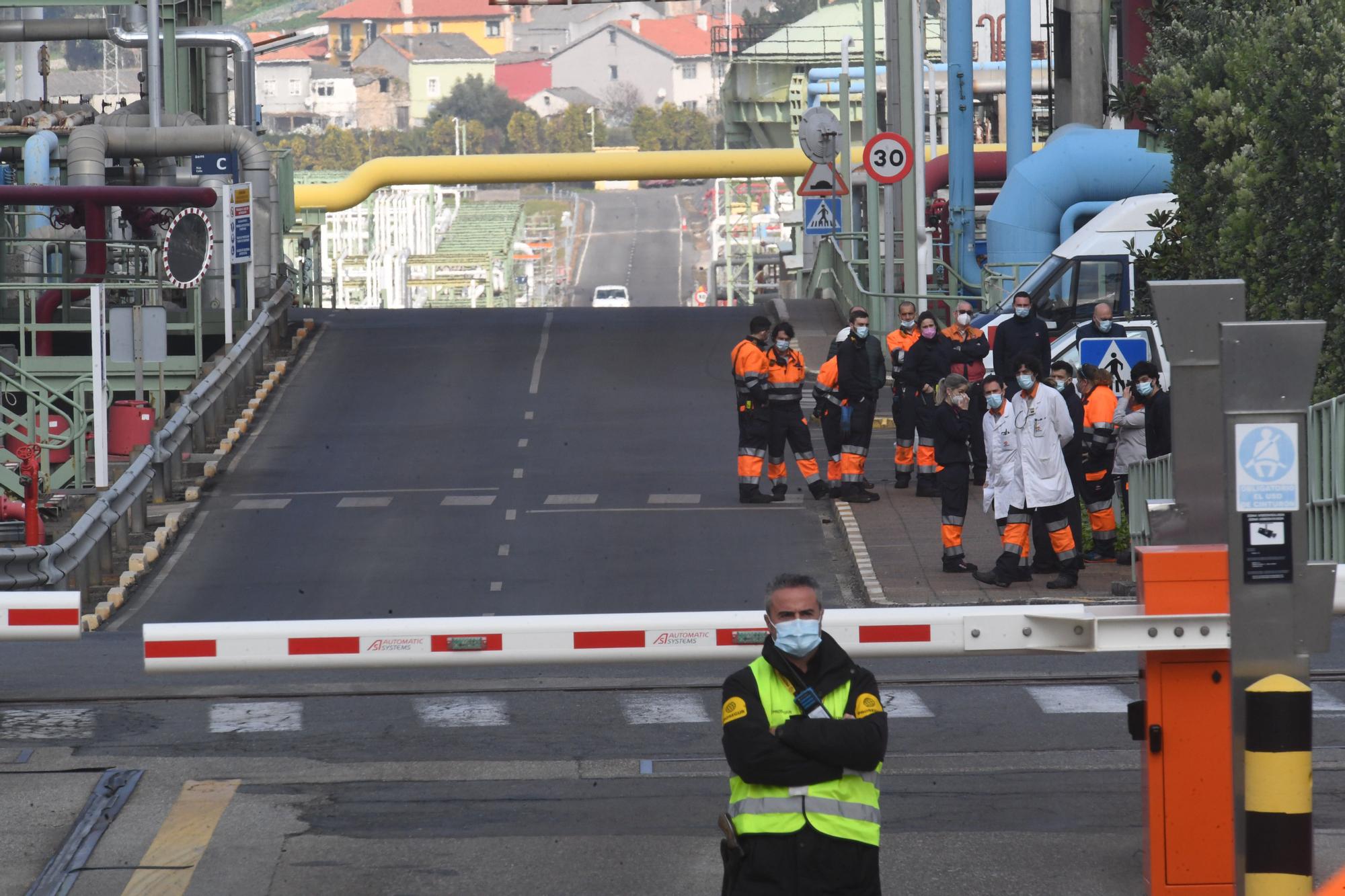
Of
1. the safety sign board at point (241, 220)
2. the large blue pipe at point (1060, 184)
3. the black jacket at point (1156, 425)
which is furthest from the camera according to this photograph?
the large blue pipe at point (1060, 184)

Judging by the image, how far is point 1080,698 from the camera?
11.5m

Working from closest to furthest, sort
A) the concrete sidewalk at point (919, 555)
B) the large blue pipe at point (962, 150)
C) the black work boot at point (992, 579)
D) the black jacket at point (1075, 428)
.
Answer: the concrete sidewalk at point (919, 555) → the black work boot at point (992, 579) → the black jacket at point (1075, 428) → the large blue pipe at point (962, 150)

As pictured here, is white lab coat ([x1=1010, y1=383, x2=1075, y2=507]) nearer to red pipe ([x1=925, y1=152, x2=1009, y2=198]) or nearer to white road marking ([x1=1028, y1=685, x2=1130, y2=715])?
white road marking ([x1=1028, y1=685, x2=1130, y2=715])

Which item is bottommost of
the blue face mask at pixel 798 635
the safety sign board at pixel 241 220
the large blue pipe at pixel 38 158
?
the blue face mask at pixel 798 635

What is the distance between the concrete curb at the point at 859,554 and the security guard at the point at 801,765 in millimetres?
9243

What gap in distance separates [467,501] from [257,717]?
9800 mm

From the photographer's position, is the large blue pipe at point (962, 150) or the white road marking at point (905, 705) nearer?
the white road marking at point (905, 705)

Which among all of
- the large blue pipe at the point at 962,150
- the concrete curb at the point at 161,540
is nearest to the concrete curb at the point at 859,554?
the concrete curb at the point at 161,540

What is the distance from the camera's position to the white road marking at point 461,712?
36.2 ft

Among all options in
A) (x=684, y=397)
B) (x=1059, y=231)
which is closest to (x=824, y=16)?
(x=1059, y=231)

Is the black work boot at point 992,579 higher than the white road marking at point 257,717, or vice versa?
the black work boot at point 992,579

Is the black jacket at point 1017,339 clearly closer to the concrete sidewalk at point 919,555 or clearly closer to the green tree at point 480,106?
the concrete sidewalk at point 919,555

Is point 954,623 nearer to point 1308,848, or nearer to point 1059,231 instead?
point 1308,848

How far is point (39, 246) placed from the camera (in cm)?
3309
